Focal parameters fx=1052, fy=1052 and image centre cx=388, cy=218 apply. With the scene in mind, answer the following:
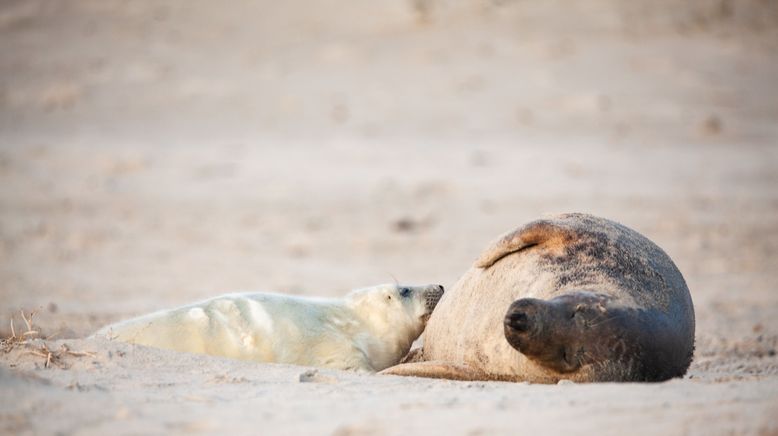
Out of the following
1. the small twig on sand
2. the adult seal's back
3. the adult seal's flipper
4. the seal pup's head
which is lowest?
the seal pup's head

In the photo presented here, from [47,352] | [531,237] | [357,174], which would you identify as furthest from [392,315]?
[357,174]

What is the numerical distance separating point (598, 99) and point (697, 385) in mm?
12354

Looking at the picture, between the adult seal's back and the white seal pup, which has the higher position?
the adult seal's back

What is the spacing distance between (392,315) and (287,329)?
2.29 feet

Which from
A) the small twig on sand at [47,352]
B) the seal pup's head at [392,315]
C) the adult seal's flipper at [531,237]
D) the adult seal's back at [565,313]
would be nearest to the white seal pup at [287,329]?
the seal pup's head at [392,315]

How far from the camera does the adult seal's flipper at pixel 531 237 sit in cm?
508

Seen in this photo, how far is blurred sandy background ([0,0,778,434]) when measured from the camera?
4.04 m

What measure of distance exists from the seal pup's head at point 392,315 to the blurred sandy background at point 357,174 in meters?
0.99

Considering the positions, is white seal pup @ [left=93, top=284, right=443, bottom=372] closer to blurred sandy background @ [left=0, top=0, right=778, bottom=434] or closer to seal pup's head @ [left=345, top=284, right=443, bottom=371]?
seal pup's head @ [left=345, top=284, right=443, bottom=371]

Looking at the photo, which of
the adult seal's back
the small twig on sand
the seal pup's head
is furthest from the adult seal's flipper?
the small twig on sand

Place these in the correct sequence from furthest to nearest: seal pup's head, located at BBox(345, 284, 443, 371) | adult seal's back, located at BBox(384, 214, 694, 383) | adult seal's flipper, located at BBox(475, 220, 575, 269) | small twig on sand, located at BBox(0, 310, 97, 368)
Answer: seal pup's head, located at BBox(345, 284, 443, 371) → adult seal's flipper, located at BBox(475, 220, 575, 269) → small twig on sand, located at BBox(0, 310, 97, 368) → adult seal's back, located at BBox(384, 214, 694, 383)

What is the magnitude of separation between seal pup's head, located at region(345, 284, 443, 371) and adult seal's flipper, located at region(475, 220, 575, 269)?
2.78 ft

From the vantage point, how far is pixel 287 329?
5.51m

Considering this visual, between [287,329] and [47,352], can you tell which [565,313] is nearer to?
[287,329]
